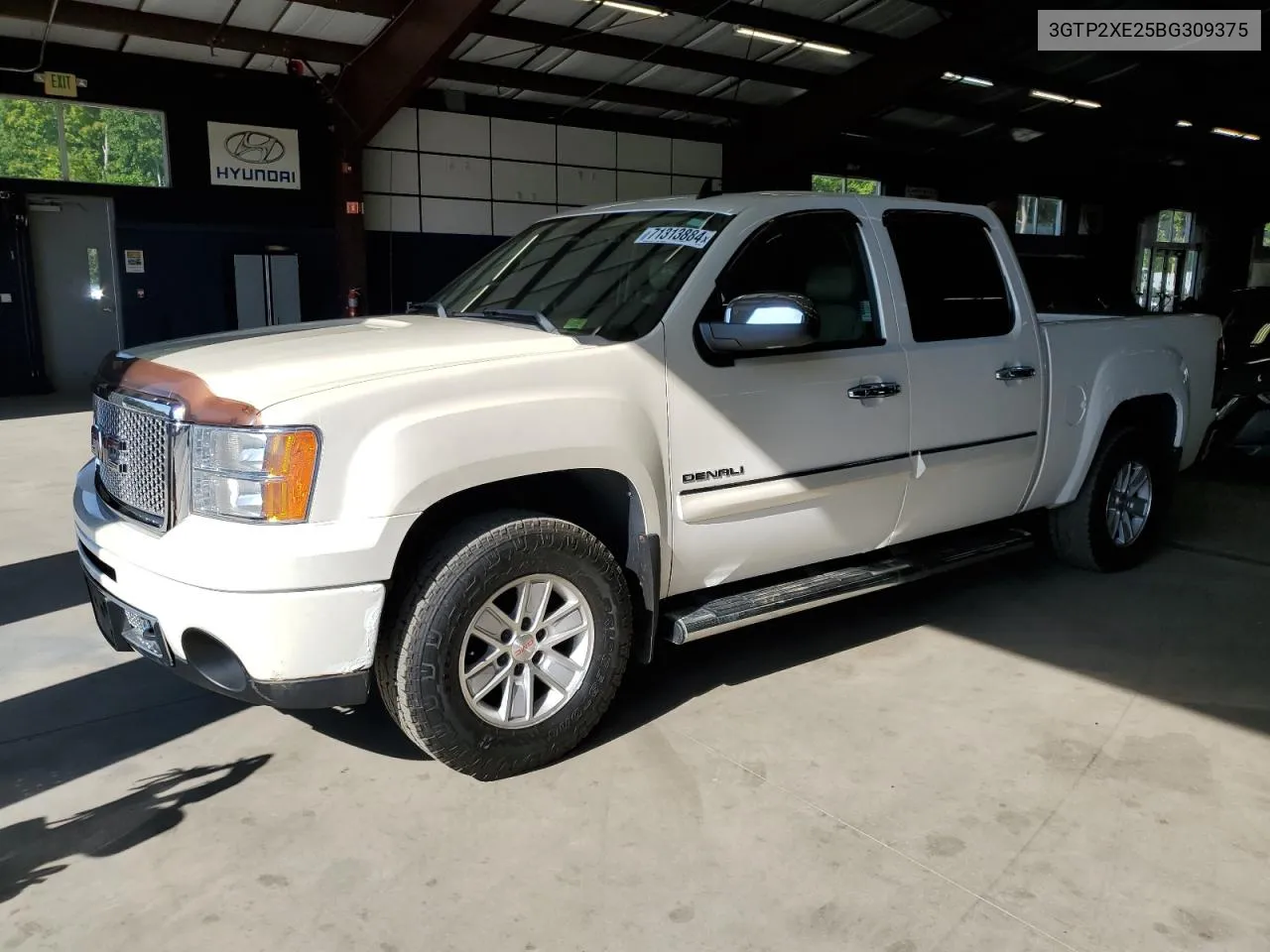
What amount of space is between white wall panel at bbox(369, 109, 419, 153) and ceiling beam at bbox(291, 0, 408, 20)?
356cm

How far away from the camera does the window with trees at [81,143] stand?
1339 cm

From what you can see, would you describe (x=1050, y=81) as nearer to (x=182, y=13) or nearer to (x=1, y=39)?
(x=182, y=13)

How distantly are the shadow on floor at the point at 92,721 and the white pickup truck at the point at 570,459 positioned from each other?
1.60ft

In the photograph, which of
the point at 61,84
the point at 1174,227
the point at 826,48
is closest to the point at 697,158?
the point at 826,48

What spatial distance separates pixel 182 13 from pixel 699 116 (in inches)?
398

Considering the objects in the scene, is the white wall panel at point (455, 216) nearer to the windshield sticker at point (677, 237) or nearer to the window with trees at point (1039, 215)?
the windshield sticker at point (677, 237)

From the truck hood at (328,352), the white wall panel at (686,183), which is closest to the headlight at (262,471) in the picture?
the truck hood at (328,352)

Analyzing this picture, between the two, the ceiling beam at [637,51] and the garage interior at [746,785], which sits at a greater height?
the ceiling beam at [637,51]

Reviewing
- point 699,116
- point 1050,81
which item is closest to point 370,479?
point 699,116

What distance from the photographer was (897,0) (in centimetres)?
1512

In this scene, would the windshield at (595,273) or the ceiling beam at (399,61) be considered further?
the ceiling beam at (399,61)

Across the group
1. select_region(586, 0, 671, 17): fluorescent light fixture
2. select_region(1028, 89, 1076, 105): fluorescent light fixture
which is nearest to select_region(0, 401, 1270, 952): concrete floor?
select_region(586, 0, 671, 17): fluorescent light fixture

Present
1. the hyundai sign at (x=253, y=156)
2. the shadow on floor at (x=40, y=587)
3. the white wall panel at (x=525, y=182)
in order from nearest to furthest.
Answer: the shadow on floor at (x=40, y=587) → the hyundai sign at (x=253, y=156) → the white wall panel at (x=525, y=182)

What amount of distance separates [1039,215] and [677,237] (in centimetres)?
2617
